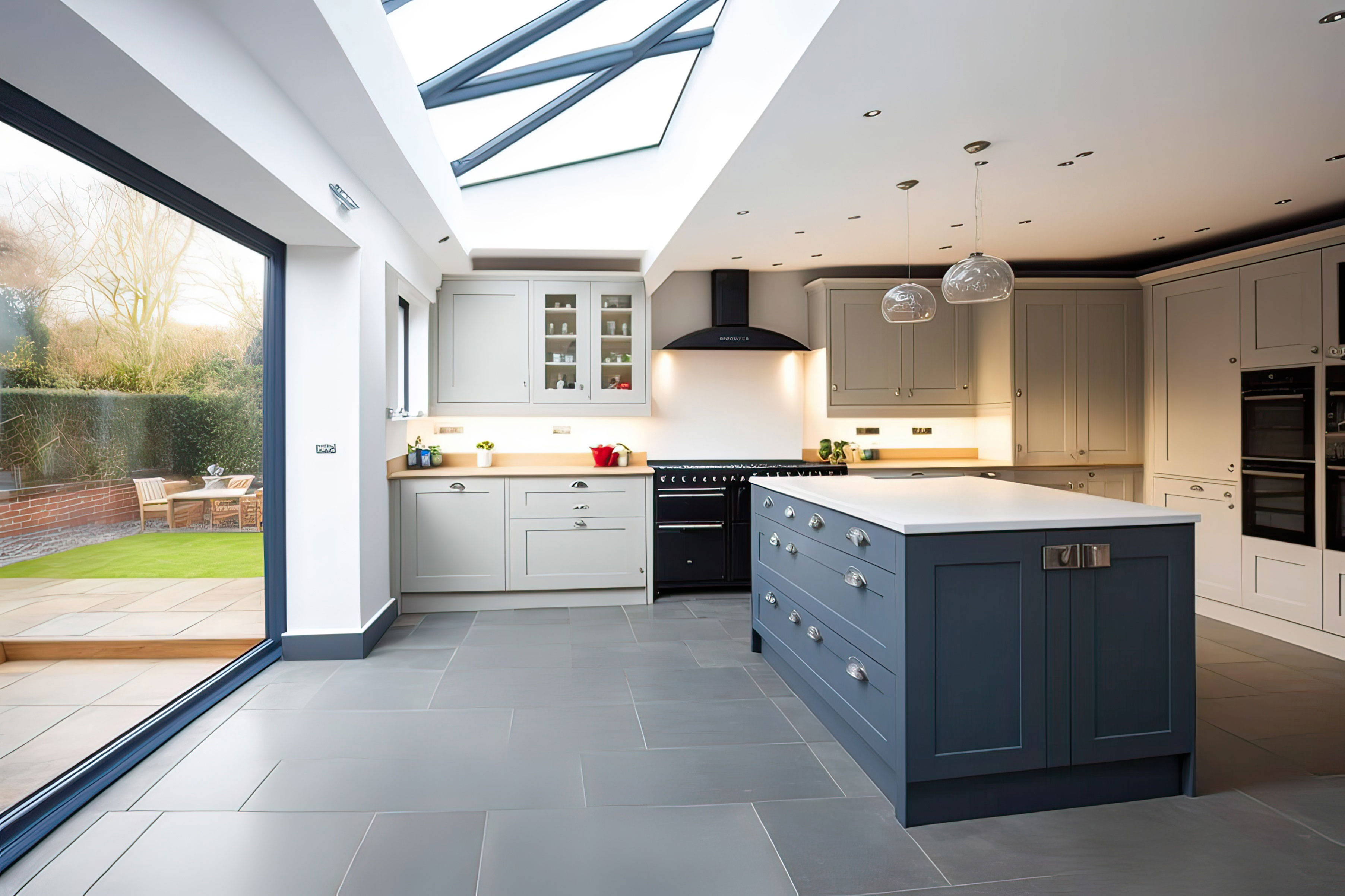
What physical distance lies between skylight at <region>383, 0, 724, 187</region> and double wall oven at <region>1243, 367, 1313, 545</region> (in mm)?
3800

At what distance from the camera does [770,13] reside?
2.54 m

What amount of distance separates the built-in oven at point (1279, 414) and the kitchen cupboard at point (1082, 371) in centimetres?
102

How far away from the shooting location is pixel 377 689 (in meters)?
3.46

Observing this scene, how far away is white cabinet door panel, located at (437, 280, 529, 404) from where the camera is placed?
549 centimetres

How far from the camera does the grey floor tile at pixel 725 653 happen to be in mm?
3883

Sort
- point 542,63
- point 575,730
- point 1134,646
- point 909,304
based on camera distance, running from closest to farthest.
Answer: point 1134,646 < point 575,730 < point 542,63 < point 909,304

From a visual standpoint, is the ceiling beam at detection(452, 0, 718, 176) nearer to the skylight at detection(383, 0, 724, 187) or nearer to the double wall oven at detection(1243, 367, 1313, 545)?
the skylight at detection(383, 0, 724, 187)

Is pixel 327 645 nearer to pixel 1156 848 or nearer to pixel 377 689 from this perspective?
pixel 377 689

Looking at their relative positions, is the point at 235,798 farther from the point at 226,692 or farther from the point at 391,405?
the point at 391,405

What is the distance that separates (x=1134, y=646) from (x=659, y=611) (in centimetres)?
309

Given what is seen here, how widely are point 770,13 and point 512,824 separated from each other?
278cm

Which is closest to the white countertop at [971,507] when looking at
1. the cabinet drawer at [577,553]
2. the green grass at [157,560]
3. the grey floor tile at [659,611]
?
the grey floor tile at [659,611]

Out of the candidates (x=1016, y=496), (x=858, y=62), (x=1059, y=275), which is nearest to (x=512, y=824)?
(x=1016, y=496)

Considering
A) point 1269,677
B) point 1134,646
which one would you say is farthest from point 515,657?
point 1269,677
